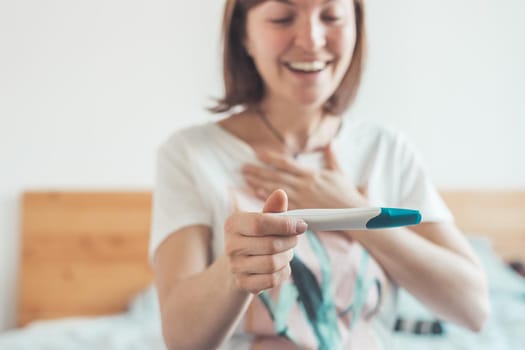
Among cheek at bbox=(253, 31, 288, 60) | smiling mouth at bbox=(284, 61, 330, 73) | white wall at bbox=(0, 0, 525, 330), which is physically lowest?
white wall at bbox=(0, 0, 525, 330)

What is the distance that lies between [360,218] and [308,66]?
311 mm

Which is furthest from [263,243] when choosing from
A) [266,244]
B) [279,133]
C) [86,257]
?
[86,257]

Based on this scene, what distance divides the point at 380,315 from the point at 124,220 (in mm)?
1214

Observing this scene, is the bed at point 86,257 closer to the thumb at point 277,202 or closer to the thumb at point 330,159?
the thumb at point 330,159

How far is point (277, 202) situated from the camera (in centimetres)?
49

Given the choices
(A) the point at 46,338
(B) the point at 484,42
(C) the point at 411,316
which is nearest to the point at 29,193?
(A) the point at 46,338

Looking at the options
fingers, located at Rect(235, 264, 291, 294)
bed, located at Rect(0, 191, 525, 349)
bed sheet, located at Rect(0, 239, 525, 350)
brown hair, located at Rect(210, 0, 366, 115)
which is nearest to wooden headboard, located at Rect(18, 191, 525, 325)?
bed, located at Rect(0, 191, 525, 349)

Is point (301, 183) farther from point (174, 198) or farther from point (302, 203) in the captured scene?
point (174, 198)

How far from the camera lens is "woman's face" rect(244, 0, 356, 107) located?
0.71 m

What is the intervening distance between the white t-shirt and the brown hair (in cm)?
7

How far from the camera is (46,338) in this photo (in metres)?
1.51

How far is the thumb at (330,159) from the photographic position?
768mm

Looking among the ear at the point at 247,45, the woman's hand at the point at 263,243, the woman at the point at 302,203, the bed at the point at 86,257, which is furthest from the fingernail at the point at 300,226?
the bed at the point at 86,257

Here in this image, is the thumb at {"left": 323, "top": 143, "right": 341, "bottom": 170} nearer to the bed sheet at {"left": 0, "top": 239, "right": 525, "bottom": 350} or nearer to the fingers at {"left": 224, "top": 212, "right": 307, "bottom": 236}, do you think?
the fingers at {"left": 224, "top": 212, "right": 307, "bottom": 236}
